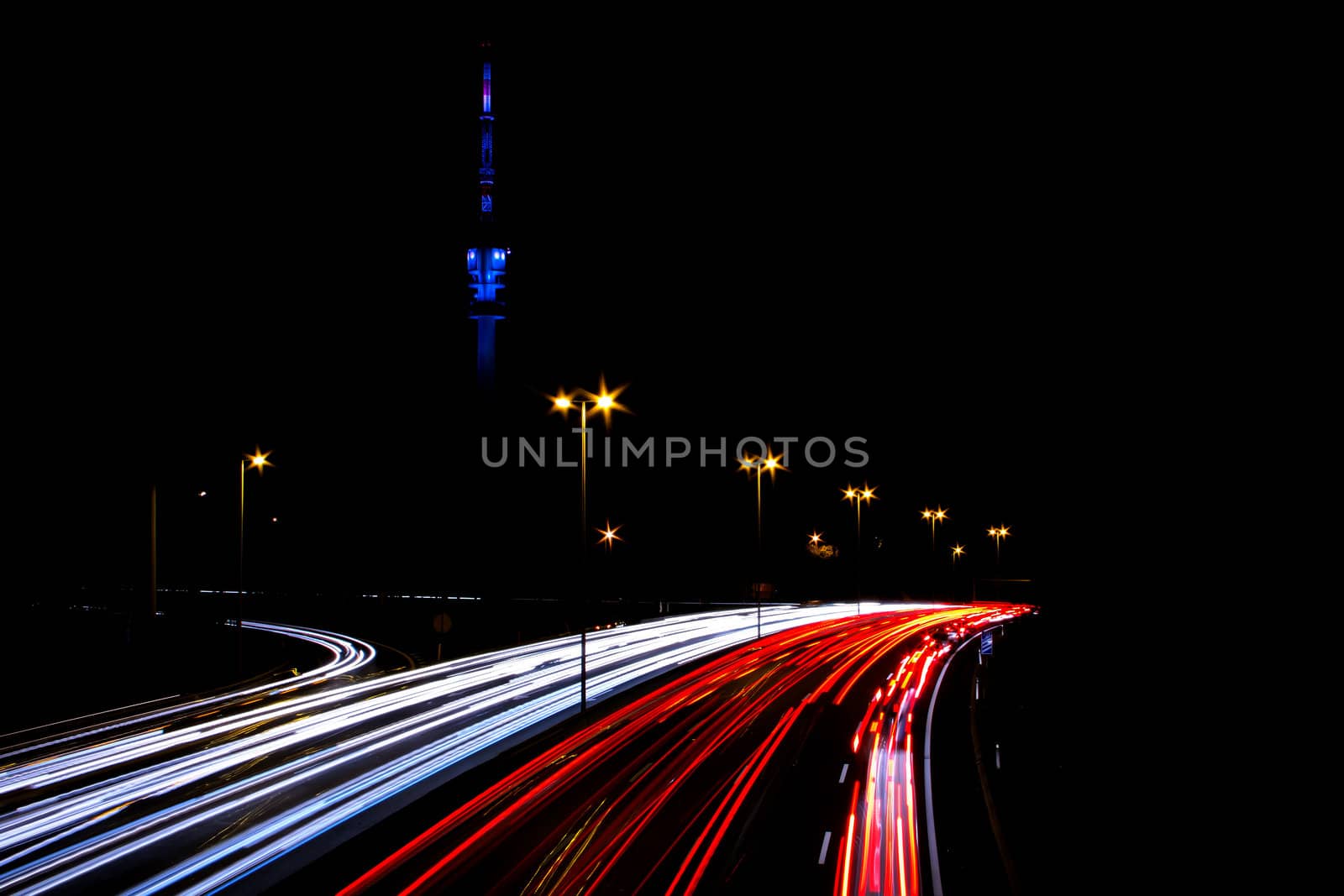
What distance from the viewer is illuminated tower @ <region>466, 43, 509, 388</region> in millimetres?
113375

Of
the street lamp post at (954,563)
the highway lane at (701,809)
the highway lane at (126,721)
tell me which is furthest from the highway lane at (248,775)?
the street lamp post at (954,563)

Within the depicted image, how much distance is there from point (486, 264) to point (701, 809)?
10434cm

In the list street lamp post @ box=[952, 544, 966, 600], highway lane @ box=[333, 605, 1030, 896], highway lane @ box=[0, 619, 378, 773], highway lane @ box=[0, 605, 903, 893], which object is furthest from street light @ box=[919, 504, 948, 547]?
highway lane @ box=[333, 605, 1030, 896]

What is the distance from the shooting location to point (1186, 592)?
3906cm

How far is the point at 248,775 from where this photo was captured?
1714 centimetres

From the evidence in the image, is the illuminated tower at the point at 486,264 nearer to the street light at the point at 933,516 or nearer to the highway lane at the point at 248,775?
the street light at the point at 933,516

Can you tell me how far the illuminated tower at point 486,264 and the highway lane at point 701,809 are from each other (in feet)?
303

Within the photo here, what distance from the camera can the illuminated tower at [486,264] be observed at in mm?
113375

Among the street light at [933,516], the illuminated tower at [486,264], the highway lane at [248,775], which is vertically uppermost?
the illuminated tower at [486,264]

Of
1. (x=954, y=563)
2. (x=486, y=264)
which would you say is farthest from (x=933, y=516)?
(x=486, y=264)

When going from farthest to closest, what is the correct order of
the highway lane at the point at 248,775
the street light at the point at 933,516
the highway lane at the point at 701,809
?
the street light at the point at 933,516 < the highway lane at the point at 248,775 < the highway lane at the point at 701,809

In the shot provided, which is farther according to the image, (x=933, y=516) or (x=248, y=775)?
(x=933, y=516)

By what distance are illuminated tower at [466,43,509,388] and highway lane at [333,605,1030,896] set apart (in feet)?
303

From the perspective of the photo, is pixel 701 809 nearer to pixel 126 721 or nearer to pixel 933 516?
pixel 126 721
